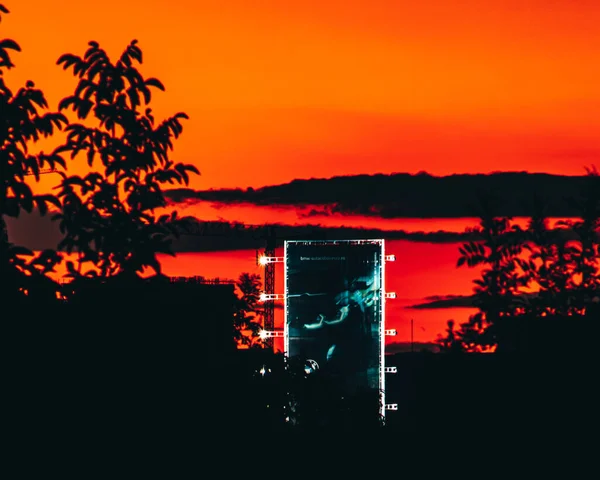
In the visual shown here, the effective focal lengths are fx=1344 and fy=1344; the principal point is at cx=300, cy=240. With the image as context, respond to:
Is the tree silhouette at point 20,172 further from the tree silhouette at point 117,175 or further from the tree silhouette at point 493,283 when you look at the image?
the tree silhouette at point 493,283

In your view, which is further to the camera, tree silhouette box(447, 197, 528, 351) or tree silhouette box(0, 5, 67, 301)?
tree silhouette box(447, 197, 528, 351)

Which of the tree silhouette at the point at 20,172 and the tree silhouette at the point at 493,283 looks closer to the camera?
the tree silhouette at the point at 20,172

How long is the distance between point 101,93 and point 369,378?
7986cm

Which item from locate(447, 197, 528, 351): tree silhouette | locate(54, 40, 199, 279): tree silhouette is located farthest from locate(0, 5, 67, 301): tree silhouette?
locate(447, 197, 528, 351): tree silhouette

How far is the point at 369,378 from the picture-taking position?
90.2m

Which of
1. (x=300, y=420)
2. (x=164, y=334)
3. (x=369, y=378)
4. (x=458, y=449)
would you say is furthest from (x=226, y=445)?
(x=369, y=378)

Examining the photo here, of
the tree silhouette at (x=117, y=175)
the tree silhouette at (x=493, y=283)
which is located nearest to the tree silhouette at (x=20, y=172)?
the tree silhouette at (x=117, y=175)

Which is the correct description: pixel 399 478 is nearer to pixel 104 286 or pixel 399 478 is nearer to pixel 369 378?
pixel 104 286

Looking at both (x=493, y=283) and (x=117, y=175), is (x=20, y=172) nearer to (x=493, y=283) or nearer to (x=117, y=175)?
(x=117, y=175)

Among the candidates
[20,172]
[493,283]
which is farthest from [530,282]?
[20,172]

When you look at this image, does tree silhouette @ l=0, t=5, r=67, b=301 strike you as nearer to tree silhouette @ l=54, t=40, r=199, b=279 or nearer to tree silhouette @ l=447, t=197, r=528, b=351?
tree silhouette @ l=54, t=40, r=199, b=279

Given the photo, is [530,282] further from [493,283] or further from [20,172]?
[20,172]

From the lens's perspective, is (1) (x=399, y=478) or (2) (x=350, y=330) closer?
(1) (x=399, y=478)

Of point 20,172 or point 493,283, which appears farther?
point 493,283
